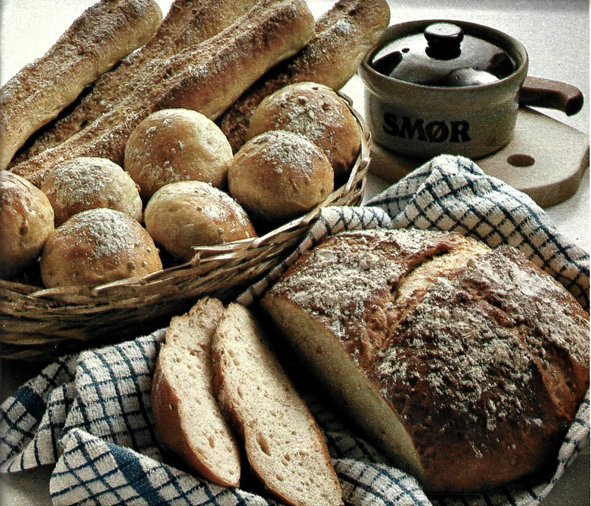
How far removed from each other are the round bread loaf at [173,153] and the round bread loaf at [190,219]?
8cm

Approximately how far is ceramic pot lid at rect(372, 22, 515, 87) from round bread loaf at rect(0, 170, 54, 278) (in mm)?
1113

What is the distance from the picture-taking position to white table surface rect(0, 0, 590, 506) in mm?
2379

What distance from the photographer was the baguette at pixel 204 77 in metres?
1.93

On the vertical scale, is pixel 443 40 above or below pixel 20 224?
below

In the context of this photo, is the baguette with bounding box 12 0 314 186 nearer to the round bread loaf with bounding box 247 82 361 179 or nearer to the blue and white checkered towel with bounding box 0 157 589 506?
the round bread loaf with bounding box 247 82 361 179

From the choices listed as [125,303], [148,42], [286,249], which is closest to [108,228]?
[125,303]

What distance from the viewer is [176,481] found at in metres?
1.31

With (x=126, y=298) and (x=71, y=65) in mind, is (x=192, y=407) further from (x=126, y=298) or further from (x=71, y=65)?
(x=71, y=65)

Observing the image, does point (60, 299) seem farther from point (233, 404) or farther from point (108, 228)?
point (233, 404)

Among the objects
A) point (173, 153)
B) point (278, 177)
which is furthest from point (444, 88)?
point (173, 153)

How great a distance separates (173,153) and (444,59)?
0.88m

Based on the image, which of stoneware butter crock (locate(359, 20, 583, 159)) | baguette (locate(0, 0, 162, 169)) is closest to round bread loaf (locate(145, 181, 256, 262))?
baguette (locate(0, 0, 162, 169))

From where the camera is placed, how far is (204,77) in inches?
79.6

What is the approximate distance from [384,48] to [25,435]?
148 centimetres
